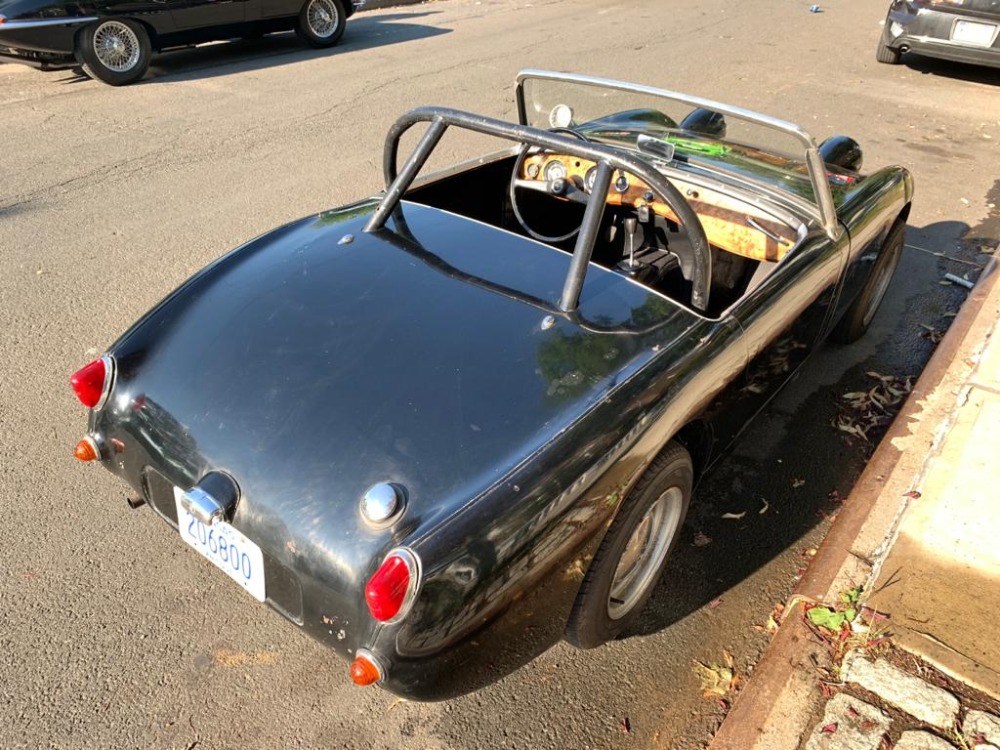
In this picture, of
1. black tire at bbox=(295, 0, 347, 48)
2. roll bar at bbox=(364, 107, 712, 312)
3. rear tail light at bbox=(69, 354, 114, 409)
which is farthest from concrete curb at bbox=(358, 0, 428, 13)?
rear tail light at bbox=(69, 354, 114, 409)

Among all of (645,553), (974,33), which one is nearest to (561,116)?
(645,553)

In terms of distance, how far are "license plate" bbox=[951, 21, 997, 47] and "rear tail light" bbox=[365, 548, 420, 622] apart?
978 centimetres

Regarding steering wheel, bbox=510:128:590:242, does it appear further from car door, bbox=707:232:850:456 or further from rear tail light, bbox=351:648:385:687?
rear tail light, bbox=351:648:385:687

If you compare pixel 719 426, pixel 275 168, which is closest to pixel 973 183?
pixel 719 426

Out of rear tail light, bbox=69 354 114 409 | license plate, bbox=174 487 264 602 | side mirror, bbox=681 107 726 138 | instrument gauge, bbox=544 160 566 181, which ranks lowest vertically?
license plate, bbox=174 487 264 602

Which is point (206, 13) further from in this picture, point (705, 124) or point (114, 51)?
point (705, 124)

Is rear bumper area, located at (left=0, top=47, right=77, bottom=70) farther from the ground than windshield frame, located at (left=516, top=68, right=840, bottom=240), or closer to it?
closer to it

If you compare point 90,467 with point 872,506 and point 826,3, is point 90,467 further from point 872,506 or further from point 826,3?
point 826,3

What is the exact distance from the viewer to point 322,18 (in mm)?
10039

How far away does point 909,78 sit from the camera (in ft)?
31.2

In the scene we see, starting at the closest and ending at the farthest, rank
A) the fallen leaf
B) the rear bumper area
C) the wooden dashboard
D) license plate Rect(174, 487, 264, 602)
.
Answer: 1. license plate Rect(174, 487, 264, 602)
2. the fallen leaf
3. the wooden dashboard
4. the rear bumper area

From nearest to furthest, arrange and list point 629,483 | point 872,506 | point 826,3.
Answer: point 629,483
point 872,506
point 826,3

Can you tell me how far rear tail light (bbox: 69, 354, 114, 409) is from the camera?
2.32m

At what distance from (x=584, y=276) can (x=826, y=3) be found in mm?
14484
